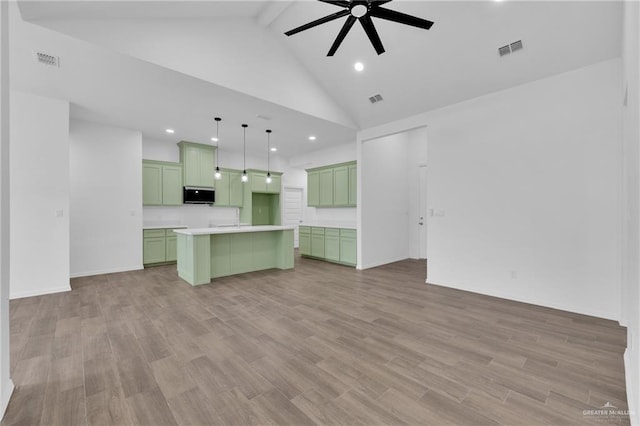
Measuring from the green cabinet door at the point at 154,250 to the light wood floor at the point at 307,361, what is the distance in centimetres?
200

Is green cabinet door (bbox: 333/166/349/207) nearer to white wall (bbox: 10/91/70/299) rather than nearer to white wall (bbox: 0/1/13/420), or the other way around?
white wall (bbox: 10/91/70/299)

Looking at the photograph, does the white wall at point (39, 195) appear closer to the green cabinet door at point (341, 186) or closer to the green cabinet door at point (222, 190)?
the green cabinet door at point (222, 190)

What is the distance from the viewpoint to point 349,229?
6016 mm

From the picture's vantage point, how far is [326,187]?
6.99 metres

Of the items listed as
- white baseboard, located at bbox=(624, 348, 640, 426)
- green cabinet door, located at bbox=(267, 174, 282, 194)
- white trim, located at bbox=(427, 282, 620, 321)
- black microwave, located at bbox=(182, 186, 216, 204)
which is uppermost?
green cabinet door, located at bbox=(267, 174, 282, 194)

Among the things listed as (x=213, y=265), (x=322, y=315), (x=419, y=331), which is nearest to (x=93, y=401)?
(x=322, y=315)

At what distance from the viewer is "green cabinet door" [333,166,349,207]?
6.45m

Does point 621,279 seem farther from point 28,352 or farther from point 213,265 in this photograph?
point 28,352

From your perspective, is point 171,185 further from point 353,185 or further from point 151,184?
point 353,185

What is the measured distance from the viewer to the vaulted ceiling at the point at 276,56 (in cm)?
287

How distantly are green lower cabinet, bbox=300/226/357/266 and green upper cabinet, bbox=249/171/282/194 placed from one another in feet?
5.90

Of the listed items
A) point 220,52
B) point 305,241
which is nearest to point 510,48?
point 220,52

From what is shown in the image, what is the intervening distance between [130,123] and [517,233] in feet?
22.8

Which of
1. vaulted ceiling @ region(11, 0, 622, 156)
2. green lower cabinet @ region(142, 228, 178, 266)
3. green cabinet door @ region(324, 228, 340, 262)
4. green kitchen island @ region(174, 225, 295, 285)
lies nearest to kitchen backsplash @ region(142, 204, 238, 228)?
green lower cabinet @ region(142, 228, 178, 266)
